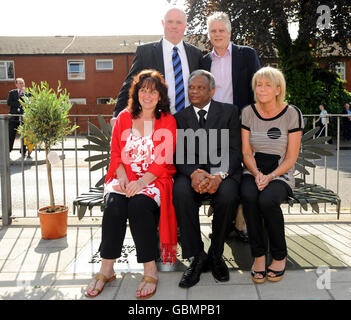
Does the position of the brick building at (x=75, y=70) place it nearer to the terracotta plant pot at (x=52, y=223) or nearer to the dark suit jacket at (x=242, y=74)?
the terracotta plant pot at (x=52, y=223)

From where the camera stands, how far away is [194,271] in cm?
307

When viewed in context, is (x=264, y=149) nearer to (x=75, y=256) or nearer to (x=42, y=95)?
(x=75, y=256)

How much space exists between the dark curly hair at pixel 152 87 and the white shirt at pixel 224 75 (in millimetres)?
708

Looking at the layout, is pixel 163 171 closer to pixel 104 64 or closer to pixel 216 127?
pixel 216 127

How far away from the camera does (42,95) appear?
4.06 m

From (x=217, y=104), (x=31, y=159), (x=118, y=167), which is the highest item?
(x=217, y=104)

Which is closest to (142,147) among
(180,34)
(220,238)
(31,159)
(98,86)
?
(220,238)

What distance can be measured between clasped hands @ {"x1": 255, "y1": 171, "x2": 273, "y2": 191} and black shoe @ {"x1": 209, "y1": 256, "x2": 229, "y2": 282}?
68cm

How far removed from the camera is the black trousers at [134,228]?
9.55 ft

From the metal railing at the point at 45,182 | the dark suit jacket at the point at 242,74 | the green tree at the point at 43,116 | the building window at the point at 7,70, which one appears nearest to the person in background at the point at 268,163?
the dark suit jacket at the point at 242,74

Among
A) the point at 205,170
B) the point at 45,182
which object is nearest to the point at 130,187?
the point at 205,170

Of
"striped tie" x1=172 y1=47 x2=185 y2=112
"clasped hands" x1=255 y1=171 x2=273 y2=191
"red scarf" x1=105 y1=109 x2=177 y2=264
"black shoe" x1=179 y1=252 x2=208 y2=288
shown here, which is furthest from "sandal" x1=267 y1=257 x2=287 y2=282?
"striped tie" x1=172 y1=47 x2=185 y2=112

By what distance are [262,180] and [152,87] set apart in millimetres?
1198
